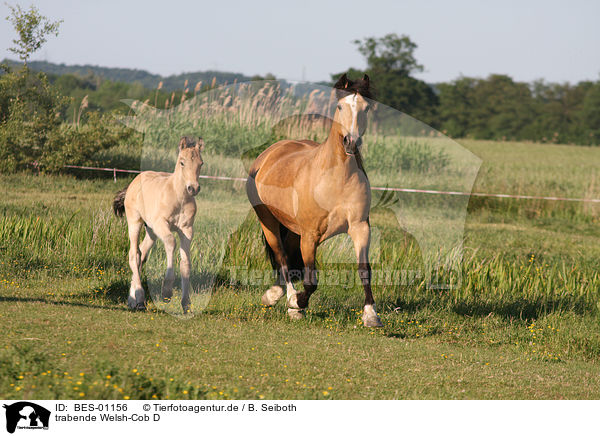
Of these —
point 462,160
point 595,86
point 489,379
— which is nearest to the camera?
point 489,379

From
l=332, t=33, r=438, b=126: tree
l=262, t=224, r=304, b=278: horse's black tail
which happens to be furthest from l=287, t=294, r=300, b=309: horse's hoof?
l=332, t=33, r=438, b=126: tree

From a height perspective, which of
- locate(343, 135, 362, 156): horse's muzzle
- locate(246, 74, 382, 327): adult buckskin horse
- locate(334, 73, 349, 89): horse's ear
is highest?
locate(334, 73, 349, 89): horse's ear

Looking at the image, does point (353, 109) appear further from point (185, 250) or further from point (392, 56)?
point (392, 56)

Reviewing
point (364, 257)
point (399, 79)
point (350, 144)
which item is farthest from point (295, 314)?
point (399, 79)

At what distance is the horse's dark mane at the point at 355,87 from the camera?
7.01 meters

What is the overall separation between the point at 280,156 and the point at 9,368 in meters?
4.76

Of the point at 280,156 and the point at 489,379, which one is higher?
the point at 280,156

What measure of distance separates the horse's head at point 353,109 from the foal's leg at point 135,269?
283 cm

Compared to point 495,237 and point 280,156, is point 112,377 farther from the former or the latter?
point 495,237

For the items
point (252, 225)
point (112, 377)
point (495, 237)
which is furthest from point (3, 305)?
point (495, 237)

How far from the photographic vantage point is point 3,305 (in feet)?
25.4

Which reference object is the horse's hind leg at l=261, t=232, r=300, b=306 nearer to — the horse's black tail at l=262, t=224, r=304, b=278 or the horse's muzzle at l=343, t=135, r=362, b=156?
the horse's black tail at l=262, t=224, r=304, b=278
